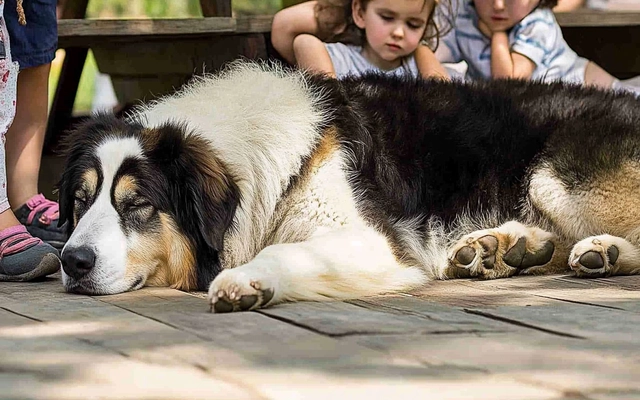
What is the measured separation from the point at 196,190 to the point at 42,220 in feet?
4.23

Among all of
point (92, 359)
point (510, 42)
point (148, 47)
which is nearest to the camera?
point (92, 359)

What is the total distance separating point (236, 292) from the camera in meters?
3.34

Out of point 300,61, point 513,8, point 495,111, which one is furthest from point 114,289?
point 513,8

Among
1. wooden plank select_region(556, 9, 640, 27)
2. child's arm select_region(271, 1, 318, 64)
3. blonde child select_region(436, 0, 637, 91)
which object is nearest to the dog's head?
child's arm select_region(271, 1, 318, 64)

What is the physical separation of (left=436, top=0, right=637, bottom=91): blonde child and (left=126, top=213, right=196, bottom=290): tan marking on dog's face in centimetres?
252

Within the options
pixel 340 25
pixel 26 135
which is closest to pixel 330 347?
pixel 26 135

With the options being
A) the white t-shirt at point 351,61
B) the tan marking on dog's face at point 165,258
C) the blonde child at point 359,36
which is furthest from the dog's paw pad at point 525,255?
the white t-shirt at point 351,61

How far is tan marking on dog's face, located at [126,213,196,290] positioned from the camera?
388 cm

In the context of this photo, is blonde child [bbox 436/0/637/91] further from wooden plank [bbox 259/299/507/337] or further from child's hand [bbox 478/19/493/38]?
wooden plank [bbox 259/299/507/337]

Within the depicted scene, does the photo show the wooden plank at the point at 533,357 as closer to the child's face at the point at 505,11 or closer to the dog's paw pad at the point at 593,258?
the dog's paw pad at the point at 593,258

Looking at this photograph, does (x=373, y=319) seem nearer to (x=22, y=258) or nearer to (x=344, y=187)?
(x=344, y=187)

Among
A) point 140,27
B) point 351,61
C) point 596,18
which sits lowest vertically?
point 351,61

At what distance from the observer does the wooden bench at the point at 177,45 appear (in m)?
5.77

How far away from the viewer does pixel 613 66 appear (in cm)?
721
